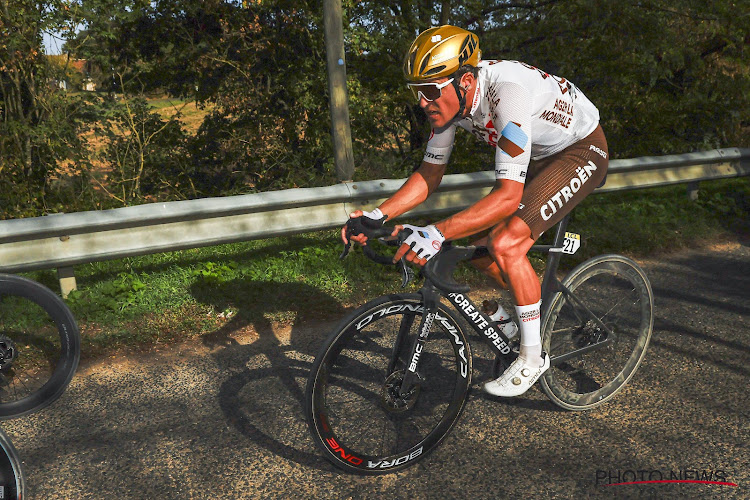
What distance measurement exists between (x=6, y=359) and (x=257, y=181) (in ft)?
20.6

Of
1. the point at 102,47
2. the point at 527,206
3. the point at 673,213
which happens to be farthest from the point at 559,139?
the point at 102,47

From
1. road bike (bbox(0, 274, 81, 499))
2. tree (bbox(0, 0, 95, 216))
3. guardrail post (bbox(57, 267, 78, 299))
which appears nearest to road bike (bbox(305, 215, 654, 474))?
road bike (bbox(0, 274, 81, 499))

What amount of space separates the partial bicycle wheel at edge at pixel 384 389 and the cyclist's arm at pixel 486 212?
1.13 feet

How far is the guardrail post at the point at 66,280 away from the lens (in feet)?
15.7

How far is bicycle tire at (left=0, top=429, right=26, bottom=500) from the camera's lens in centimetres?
227

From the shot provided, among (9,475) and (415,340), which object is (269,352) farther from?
(9,475)

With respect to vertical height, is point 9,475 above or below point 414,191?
below

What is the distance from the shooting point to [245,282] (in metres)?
5.38

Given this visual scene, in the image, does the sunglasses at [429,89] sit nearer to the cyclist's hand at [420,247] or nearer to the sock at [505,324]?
the cyclist's hand at [420,247]

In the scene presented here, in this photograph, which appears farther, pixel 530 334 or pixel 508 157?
pixel 530 334

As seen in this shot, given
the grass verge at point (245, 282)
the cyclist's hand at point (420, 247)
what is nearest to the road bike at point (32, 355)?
the grass verge at point (245, 282)

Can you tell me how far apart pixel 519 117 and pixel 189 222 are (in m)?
2.87

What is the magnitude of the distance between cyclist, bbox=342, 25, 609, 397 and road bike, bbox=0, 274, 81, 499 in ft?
6.63

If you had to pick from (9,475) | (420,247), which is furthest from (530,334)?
(9,475)
